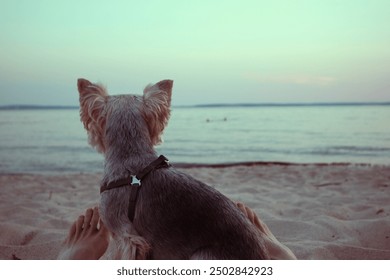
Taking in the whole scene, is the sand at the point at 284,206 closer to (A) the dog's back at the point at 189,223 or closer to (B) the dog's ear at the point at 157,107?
(A) the dog's back at the point at 189,223

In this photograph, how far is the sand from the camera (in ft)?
13.4

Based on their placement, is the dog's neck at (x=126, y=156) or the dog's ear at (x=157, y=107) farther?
the dog's ear at (x=157, y=107)

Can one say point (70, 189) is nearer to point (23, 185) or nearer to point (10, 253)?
point (23, 185)

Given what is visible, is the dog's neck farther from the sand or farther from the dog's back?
the sand

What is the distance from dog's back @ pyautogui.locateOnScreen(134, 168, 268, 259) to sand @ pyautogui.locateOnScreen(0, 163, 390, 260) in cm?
143

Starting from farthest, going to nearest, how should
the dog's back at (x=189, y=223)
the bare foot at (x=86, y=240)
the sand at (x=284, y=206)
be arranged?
the sand at (x=284, y=206)
the bare foot at (x=86, y=240)
the dog's back at (x=189, y=223)

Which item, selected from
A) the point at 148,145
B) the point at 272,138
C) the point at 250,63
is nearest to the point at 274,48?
the point at 250,63

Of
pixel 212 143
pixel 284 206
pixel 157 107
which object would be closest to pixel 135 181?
pixel 157 107

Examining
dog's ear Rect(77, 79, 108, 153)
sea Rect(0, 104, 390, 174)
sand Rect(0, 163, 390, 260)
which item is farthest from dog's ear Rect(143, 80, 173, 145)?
sea Rect(0, 104, 390, 174)

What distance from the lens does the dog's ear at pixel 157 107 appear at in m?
3.22

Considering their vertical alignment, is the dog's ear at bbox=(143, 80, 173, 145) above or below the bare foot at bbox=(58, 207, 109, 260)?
above

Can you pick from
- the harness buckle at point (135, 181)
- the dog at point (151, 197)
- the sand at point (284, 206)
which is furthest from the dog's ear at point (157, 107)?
the sand at point (284, 206)

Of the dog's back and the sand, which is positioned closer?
the dog's back

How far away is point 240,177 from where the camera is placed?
7.69m
